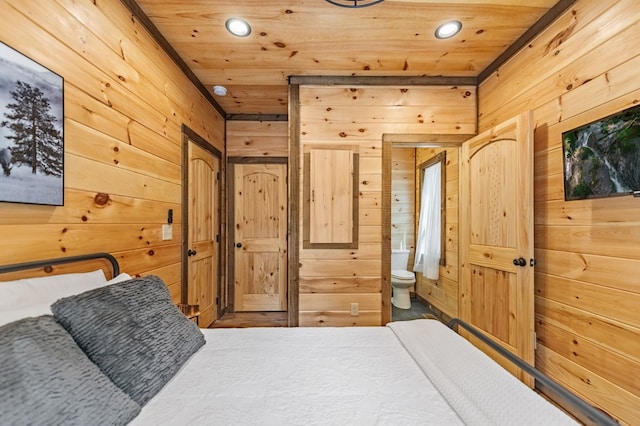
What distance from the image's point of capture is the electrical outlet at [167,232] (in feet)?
6.86

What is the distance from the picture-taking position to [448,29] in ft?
6.55

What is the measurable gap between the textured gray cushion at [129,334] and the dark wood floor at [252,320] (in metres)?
2.20

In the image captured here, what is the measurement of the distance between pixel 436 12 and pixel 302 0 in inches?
36.9

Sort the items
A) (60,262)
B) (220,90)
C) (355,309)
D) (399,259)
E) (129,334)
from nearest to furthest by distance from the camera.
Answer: (129,334)
(60,262)
(355,309)
(220,90)
(399,259)

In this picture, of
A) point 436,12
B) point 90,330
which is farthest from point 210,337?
point 436,12

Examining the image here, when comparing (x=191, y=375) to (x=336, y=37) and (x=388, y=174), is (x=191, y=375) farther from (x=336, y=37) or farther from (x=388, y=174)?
(x=336, y=37)

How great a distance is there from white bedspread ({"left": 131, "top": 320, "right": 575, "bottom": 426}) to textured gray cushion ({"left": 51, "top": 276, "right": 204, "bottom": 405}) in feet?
0.23

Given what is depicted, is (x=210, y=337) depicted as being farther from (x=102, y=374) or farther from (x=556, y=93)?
(x=556, y=93)

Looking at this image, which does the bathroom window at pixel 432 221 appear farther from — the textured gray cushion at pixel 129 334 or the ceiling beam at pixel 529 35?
the textured gray cushion at pixel 129 334

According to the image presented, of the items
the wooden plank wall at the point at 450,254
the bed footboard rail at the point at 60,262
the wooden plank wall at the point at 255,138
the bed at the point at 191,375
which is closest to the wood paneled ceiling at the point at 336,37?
the wooden plank wall at the point at 255,138

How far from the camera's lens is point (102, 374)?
0.79 metres

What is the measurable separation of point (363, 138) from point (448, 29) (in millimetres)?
1072

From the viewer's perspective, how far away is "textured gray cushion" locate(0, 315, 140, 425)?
60cm

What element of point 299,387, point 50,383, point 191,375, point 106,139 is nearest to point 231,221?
point 106,139
